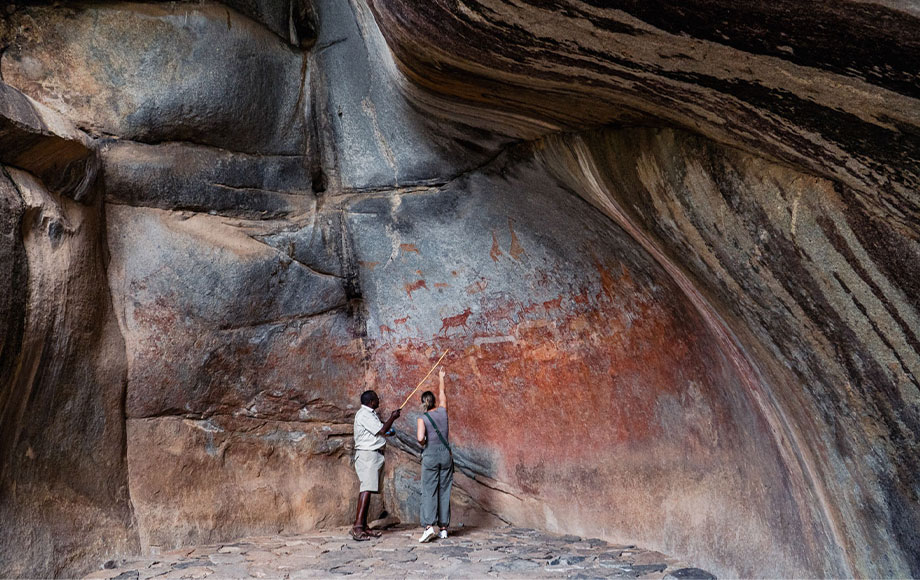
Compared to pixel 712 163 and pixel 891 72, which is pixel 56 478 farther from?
pixel 891 72

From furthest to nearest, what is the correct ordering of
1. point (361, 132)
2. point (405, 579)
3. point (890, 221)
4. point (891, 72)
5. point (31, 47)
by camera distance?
1. point (361, 132)
2. point (31, 47)
3. point (405, 579)
4. point (890, 221)
5. point (891, 72)

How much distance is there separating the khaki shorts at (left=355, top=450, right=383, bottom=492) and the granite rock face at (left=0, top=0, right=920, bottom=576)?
25.1 inches

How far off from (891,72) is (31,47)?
19.6 feet

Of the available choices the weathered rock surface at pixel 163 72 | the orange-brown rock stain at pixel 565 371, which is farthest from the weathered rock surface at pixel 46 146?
the orange-brown rock stain at pixel 565 371

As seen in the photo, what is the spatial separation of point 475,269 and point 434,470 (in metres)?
1.73

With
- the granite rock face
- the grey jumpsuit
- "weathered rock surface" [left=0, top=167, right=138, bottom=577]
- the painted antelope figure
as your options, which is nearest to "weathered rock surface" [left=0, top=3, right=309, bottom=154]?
the granite rock face

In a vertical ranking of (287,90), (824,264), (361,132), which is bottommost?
(824,264)

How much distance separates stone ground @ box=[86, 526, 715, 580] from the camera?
4961 millimetres

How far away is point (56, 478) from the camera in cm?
506

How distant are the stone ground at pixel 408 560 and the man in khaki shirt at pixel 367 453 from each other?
0.19m

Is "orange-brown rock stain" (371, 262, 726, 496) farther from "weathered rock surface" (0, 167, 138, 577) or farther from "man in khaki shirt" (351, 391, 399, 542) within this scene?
"weathered rock surface" (0, 167, 138, 577)

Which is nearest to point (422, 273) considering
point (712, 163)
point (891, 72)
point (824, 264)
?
point (712, 163)

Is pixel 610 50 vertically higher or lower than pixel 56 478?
higher

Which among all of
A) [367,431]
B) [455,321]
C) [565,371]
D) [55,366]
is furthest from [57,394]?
[565,371]
